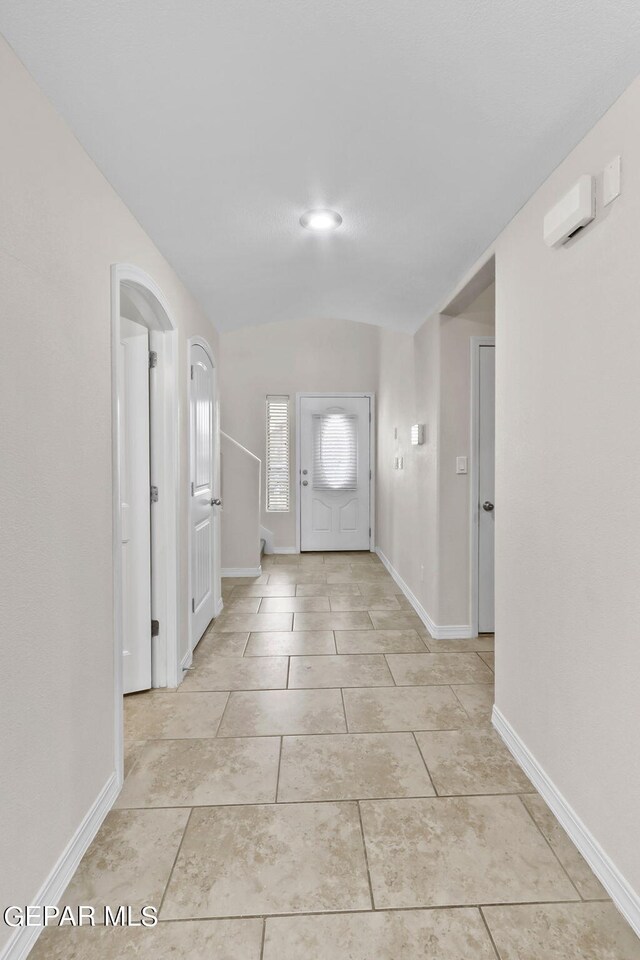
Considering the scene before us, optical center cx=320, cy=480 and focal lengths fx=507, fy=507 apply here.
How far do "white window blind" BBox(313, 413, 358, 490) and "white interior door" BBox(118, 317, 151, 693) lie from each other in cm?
407

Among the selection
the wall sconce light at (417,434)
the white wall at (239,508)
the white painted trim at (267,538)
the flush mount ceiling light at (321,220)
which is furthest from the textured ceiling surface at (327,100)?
the white painted trim at (267,538)

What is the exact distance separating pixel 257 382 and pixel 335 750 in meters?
5.09

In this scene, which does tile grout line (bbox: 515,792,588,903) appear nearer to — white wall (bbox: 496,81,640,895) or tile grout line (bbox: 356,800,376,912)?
white wall (bbox: 496,81,640,895)

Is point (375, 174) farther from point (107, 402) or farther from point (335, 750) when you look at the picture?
point (335, 750)

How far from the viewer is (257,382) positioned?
6.56 m

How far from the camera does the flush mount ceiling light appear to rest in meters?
2.22

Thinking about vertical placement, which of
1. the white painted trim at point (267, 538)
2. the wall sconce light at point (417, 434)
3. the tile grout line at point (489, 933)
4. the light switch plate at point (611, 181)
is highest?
the light switch plate at point (611, 181)

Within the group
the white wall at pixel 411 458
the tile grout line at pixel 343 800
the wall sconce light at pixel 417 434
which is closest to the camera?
the tile grout line at pixel 343 800

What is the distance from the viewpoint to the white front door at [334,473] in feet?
21.7

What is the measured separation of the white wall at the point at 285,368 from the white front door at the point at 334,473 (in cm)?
17

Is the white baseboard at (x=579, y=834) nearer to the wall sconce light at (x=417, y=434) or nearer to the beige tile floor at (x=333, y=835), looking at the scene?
the beige tile floor at (x=333, y=835)

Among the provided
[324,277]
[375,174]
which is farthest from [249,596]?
[375,174]

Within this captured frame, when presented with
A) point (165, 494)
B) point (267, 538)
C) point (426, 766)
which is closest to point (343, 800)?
point (426, 766)

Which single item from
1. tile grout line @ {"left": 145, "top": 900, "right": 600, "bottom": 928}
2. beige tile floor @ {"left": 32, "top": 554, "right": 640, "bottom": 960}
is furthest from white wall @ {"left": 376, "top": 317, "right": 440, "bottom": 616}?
tile grout line @ {"left": 145, "top": 900, "right": 600, "bottom": 928}
